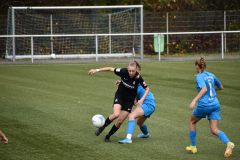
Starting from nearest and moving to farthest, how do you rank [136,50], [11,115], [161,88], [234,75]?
[11,115]
[161,88]
[234,75]
[136,50]

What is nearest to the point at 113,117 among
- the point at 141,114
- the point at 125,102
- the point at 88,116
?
the point at 125,102

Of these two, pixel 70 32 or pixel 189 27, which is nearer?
pixel 70 32

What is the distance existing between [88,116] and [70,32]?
1969 centimetres

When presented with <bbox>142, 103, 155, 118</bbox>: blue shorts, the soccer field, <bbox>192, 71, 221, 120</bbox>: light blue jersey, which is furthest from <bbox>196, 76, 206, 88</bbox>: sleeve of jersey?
<bbox>142, 103, 155, 118</bbox>: blue shorts

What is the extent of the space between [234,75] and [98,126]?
464 inches

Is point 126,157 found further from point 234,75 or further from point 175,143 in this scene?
point 234,75

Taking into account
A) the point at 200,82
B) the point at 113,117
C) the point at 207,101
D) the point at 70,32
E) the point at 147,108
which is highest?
the point at 70,32

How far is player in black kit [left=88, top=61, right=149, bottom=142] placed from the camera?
36.4 feet

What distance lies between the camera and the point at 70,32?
33281 millimetres

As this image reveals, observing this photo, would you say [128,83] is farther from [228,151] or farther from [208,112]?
[228,151]

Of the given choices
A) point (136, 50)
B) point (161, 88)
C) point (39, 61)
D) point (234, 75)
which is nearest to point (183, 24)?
point (136, 50)

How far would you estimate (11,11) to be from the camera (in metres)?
31.4

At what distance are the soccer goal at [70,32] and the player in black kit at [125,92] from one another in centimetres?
1899

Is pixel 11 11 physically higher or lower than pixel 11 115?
higher
